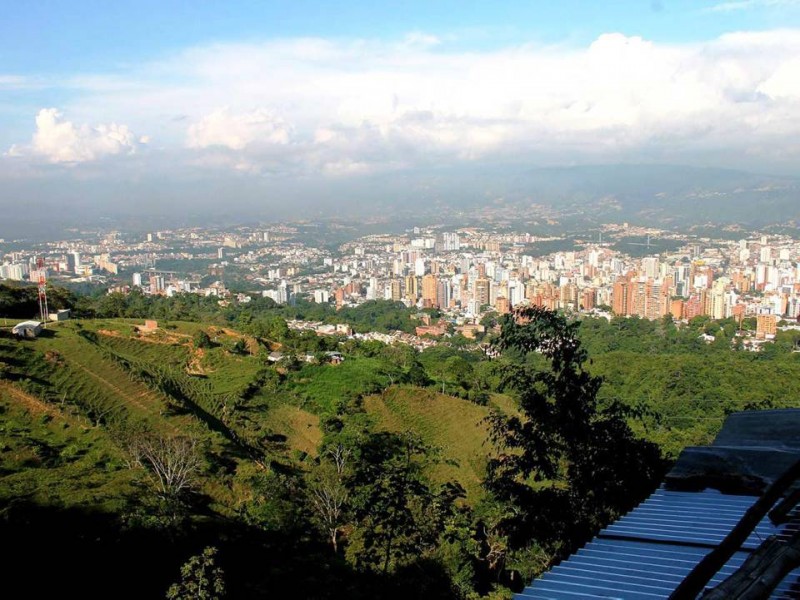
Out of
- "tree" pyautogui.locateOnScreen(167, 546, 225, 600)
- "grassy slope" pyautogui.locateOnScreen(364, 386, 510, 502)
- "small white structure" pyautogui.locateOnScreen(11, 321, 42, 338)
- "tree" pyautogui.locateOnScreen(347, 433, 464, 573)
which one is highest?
"small white structure" pyautogui.locateOnScreen(11, 321, 42, 338)

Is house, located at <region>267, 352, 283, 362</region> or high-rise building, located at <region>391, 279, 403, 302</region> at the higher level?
house, located at <region>267, 352, 283, 362</region>

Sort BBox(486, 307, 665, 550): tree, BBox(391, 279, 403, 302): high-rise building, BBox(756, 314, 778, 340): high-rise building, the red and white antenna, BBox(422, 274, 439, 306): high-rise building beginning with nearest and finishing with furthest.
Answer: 1. BBox(486, 307, 665, 550): tree
2. the red and white antenna
3. BBox(756, 314, 778, 340): high-rise building
4. BBox(422, 274, 439, 306): high-rise building
5. BBox(391, 279, 403, 302): high-rise building

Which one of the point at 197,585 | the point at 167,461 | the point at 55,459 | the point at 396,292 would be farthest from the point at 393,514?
the point at 396,292

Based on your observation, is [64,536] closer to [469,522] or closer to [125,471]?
[125,471]

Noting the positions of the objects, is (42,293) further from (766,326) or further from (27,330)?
(766,326)

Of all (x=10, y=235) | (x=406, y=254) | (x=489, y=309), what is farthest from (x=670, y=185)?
(x=10, y=235)

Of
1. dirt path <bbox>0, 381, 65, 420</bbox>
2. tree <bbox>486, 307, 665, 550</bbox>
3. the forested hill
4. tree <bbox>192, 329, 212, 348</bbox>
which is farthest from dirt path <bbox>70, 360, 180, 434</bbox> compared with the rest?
tree <bbox>486, 307, 665, 550</bbox>

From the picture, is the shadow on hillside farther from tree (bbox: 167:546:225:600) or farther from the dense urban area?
the dense urban area

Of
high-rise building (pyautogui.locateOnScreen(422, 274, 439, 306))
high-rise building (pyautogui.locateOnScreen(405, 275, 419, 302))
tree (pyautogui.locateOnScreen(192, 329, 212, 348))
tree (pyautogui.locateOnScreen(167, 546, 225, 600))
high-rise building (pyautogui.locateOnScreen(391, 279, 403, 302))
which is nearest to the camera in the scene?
tree (pyautogui.locateOnScreen(167, 546, 225, 600))
